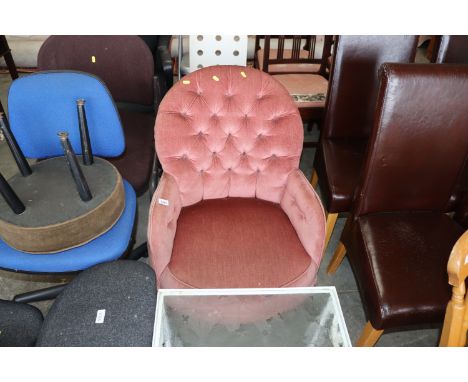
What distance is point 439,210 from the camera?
4.76 feet

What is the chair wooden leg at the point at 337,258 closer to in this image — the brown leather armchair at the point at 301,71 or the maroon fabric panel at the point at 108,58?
the brown leather armchair at the point at 301,71

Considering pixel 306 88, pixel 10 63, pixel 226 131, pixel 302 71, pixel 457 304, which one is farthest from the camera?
pixel 10 63

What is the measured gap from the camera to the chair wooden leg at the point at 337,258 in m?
1.63

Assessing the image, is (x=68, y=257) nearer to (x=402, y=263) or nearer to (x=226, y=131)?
(x=226, y=131)

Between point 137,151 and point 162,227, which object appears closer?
point 162,227

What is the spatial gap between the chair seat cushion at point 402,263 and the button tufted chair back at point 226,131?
385 millimetres

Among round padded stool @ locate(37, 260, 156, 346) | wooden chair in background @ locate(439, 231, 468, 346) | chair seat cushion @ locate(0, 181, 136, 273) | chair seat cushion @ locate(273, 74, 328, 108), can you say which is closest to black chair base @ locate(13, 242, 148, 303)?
chair seat cushion @ locate(0, 181, 136, 273)

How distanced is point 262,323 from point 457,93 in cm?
96

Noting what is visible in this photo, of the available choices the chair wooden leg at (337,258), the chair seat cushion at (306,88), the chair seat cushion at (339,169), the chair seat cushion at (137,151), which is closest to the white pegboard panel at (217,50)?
the chair seat cushion at (137,151)

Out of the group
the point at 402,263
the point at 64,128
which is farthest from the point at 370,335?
the point at 64,128

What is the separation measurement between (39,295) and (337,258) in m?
1.30

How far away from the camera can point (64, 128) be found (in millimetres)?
1343

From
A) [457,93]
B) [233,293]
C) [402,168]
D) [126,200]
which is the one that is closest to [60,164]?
[126,200]
